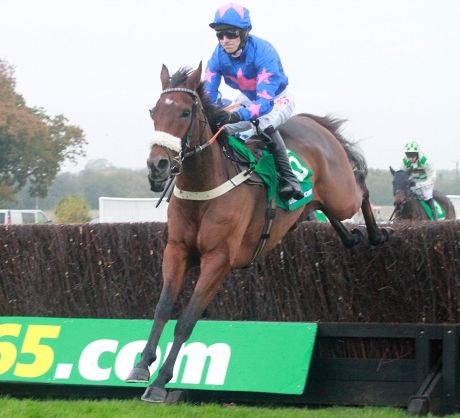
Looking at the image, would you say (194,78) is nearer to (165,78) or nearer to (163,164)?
(165,78)

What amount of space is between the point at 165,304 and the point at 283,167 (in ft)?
4.33

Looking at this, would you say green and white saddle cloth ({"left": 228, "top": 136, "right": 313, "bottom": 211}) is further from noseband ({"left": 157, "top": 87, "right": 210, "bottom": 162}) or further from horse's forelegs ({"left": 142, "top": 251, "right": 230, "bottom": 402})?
horse's forelegs ({"left": 142, "top": 251, "right": 230, "bottom": 402})

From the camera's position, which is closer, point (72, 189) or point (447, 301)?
point (447, 301)

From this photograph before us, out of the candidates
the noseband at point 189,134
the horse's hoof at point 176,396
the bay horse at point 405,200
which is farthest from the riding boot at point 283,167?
the bay horse at point 405,200

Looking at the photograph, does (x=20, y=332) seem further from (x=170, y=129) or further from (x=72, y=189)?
(x=72, y=189)

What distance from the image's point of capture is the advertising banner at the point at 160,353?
6227mm

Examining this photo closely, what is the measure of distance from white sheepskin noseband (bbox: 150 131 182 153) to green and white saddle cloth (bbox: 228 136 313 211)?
0.88 metres

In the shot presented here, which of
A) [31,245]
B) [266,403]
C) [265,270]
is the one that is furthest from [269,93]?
[31,245]

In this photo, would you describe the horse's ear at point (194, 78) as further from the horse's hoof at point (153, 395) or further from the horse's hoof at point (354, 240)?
the horse's hoof at point (354, 240)

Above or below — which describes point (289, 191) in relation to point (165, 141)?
below

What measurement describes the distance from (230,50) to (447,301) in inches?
89.1

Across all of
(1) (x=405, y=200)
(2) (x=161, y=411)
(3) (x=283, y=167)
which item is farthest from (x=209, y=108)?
(1) (x=405, y=200)

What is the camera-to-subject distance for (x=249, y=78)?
6.10m

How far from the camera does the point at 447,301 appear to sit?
6.37m
